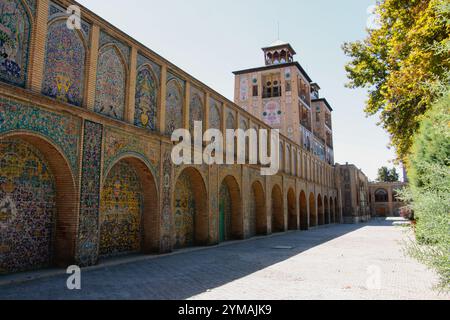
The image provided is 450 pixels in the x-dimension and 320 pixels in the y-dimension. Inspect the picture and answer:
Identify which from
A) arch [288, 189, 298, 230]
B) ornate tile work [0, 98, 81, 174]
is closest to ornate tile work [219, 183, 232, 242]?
arch [288, 189, 298, 230]

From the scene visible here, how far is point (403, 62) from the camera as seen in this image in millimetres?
10141

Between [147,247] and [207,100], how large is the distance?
697 cm

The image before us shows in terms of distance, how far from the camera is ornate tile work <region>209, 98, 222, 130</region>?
15882 millimetres

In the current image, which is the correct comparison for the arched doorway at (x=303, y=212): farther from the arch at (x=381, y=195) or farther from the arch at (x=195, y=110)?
the arch at (x=381, y=195)

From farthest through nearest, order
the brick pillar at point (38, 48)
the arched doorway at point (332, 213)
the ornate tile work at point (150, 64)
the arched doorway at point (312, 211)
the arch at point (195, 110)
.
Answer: the arched doorway at point (332, 213), the arched doorway at point (312, 211), the arch at point (195, 110), the ornate tile work at point (150, 64), the brick pillar at point (38, 48)

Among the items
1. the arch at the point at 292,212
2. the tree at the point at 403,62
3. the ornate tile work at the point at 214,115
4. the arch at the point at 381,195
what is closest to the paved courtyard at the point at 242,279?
the tree at the point at 403,62

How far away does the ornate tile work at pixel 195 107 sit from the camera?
46.8 ft

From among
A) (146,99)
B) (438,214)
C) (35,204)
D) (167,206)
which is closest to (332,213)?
(167,206)

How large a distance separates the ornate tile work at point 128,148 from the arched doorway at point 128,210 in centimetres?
27

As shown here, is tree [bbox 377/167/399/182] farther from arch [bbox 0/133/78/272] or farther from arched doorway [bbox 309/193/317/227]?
arch [bbox 0/133/78/272]

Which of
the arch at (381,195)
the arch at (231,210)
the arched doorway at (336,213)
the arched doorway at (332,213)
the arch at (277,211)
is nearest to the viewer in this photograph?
the arch at (231,210)

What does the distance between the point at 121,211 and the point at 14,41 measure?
559 cm

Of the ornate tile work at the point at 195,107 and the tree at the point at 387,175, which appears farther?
the tree at the point at 387,175

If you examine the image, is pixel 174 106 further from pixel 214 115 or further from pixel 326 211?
pixel 326 211
